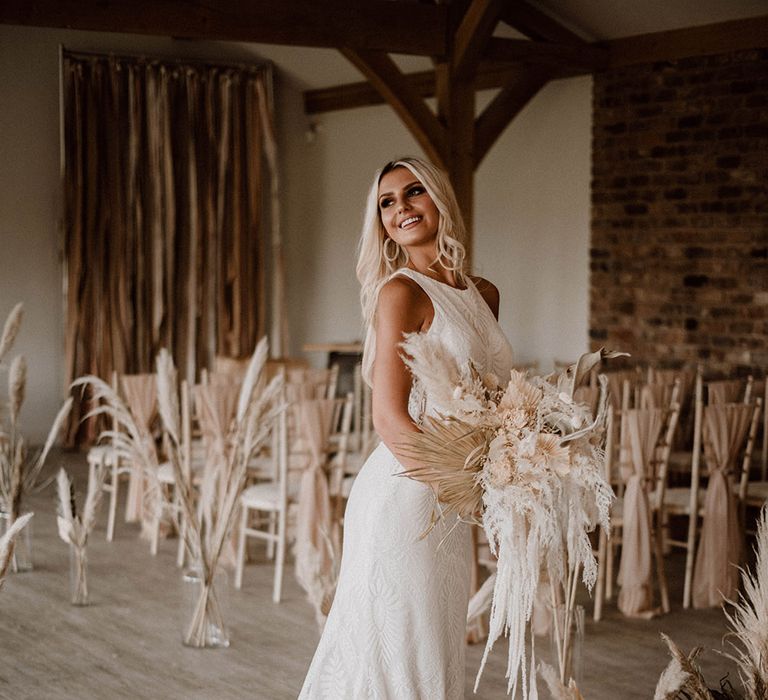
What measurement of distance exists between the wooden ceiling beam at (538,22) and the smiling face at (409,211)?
18.7ft

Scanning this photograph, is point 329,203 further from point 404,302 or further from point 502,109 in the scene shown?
point 404,302

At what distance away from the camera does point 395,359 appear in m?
2.46

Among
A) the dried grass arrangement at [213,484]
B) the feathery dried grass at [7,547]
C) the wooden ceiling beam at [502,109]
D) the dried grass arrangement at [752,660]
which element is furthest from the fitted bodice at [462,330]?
the wooden ceiling beam at [502,109]

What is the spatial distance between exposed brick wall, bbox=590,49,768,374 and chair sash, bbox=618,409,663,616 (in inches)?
91.9

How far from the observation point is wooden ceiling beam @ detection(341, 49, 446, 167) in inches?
283

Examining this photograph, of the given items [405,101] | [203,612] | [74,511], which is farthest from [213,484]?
[405,101]

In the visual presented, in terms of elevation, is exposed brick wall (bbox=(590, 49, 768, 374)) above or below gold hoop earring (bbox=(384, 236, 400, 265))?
above

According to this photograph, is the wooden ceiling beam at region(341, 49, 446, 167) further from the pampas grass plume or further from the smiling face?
the smiling face

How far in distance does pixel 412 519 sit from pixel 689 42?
578 centimetres

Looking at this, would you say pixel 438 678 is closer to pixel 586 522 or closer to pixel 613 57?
pixel 586 522

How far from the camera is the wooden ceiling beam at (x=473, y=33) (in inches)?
276

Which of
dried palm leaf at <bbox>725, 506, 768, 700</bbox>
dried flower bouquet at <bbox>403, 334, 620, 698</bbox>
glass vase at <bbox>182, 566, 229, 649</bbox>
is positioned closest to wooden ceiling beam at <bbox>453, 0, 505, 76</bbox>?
glass vase at <bbox>182, 566, 229, 649</bbox>

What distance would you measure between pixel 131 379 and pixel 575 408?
14.6ft

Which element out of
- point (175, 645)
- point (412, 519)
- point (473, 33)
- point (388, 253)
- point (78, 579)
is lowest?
point (175, 645)
